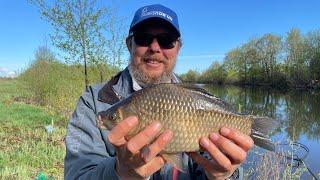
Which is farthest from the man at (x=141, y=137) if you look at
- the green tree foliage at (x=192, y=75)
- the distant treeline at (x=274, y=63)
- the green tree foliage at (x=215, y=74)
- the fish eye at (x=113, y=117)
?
the green tree foliage at (x=192, y=75)

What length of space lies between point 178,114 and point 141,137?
20 centimetres

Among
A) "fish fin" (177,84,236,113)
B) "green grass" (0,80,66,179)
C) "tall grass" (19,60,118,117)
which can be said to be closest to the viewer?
"fish fin" (177,84,236,113)

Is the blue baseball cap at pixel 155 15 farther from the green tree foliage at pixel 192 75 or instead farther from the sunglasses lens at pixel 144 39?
the green tree foliage at pixel 192 75

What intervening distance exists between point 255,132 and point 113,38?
11676 mm

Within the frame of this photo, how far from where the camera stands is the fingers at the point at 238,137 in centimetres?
187

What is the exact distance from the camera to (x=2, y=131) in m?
11.0

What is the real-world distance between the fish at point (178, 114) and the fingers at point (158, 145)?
→ 1.1 inches

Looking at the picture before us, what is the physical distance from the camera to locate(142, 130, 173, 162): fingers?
5.75ft

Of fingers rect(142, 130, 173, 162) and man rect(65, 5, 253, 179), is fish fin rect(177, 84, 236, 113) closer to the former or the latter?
man rect(65, 5, 253, 179)

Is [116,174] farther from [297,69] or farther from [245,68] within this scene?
[245,68]

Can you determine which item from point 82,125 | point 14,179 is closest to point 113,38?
point 14,179

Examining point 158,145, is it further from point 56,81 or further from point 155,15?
point 56,81

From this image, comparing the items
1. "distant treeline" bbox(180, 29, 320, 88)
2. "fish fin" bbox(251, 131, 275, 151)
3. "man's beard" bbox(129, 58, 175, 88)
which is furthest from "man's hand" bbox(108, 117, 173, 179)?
"distant treeline" bbox(180, 29, 320, 88)

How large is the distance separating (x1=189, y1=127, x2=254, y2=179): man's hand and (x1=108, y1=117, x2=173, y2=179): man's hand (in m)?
0.20
